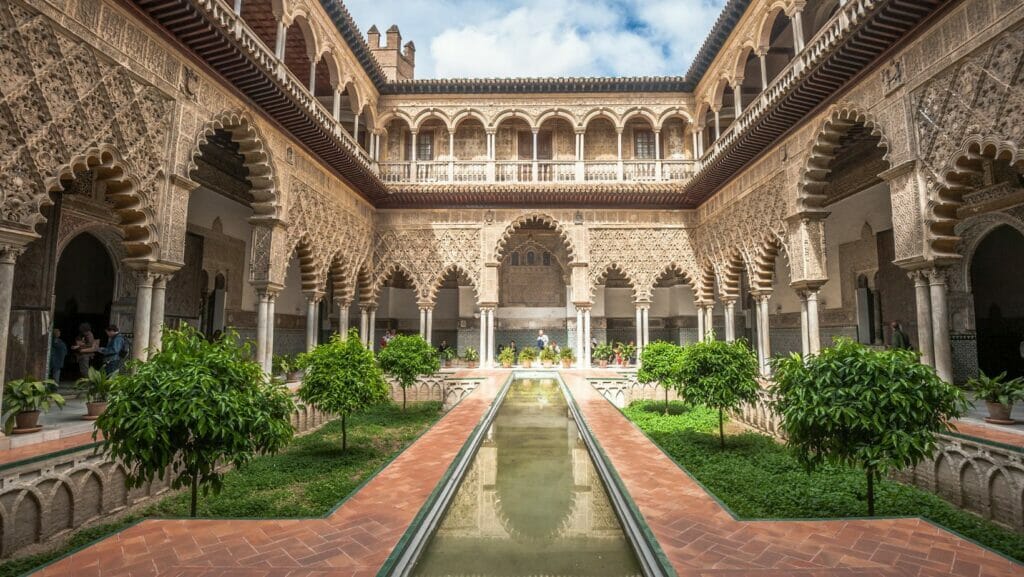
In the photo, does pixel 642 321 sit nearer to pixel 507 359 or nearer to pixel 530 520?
pixel 507 359

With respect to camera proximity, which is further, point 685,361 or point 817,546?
point 685,361

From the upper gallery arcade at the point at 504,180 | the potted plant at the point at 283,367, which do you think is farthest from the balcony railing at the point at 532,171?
the potted plant at the point at 283,367

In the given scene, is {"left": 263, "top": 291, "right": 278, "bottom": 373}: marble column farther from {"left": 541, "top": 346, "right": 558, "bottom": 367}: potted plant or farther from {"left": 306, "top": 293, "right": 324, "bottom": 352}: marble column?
{"left": 541, "top": 346, "right": 558, "bottom": 367}: potted plant

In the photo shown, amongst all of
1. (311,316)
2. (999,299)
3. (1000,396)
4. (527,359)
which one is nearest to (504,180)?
(527,359)

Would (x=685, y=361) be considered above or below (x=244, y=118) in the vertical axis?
below

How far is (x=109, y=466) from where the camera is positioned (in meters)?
4.81

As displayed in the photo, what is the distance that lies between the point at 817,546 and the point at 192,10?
901 centimetres

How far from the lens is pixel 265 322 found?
1032 cm

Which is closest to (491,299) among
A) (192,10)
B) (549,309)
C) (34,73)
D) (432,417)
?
(549,309)

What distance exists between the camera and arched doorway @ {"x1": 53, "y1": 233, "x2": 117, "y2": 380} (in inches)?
410

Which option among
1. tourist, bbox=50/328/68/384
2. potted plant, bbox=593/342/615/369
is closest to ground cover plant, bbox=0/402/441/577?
tourist, bbox=50/328/68/384

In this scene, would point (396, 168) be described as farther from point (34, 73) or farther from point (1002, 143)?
point (1002, 143)

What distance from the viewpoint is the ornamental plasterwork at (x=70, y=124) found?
16.8 ft

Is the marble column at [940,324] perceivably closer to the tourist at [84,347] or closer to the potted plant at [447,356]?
the potted plant at [447,356]
